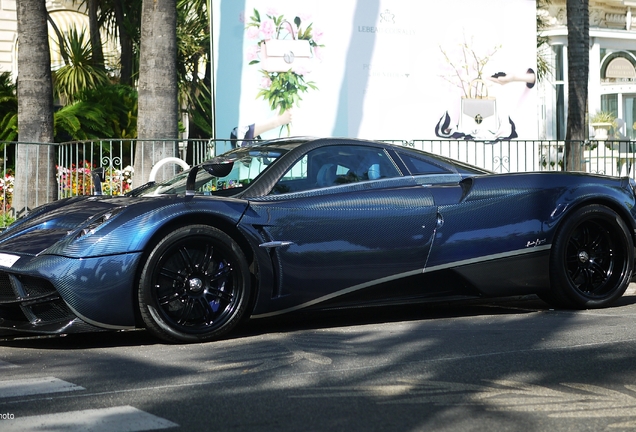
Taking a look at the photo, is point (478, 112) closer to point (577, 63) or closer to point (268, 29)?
point (577, 63)

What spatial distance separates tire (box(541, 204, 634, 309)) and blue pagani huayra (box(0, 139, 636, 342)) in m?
0.01

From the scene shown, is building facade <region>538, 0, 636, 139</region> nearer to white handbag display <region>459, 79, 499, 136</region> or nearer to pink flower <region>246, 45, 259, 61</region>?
white handbag display <region>459, 79, 499, 136</region>

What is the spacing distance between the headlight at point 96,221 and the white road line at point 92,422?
1788mm

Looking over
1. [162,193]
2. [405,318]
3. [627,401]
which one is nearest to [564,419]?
[627,401]

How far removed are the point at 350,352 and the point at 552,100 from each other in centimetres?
2461

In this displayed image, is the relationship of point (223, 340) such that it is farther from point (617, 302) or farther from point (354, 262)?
point (617, 302)

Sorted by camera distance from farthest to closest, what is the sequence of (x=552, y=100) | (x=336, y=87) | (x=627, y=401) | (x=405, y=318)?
(x=552, y=100), (x=336, y=87), (x=405, y=318), (x=627, y=401)

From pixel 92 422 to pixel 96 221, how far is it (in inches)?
82.7

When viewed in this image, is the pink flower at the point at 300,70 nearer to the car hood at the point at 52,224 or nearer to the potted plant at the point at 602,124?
the car hood at the point at 52,224

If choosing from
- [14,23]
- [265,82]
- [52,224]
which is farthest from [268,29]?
[14,23]

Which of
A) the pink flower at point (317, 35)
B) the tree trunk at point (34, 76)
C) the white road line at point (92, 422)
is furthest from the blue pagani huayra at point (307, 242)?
the pink flower at point (317, 35)

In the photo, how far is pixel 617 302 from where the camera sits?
7988 millimetres

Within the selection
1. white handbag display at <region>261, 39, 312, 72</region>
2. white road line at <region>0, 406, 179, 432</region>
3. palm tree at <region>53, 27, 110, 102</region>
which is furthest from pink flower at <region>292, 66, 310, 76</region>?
white road line at <region>0, 406, 179, 432</region>

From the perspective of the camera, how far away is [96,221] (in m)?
5.91
